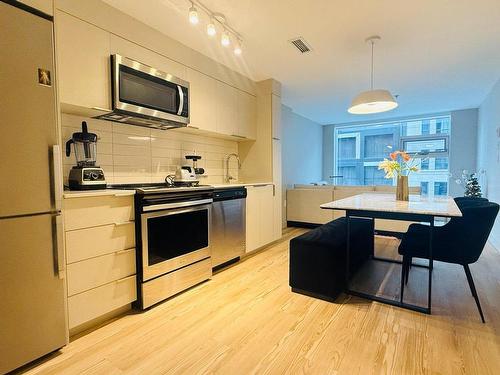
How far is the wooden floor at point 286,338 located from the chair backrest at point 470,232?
1.52 ft

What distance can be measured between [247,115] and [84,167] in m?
2.30

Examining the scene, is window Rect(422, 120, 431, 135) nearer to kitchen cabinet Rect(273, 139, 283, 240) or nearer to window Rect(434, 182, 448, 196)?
window Rect(434, 182, 448, 196)

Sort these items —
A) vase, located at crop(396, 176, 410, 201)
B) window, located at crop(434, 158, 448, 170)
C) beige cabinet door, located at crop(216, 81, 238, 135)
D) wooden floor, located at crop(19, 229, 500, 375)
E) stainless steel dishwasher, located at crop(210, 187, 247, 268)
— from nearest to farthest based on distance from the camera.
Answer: wooden floor, located at crop(19, 229, 500, 375) < vase, located at crop(396, 176, 410, 201) < stainless steel dishwasher, located at crop(210, 187, 247, 268) < beige cabinet door, located at crop(216, 81, 238, 135) < window, located at crop(434, 158, 448, 170)

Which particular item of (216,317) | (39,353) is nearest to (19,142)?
(39,353)

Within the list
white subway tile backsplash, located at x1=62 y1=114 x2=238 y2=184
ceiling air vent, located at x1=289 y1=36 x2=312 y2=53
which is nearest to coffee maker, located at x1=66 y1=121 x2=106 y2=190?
white subway tile backsplash, located at x1=62 y1=114 x2=238 y2=184

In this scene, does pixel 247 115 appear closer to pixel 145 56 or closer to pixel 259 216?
pixel 259 216

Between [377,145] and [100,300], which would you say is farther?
[377,145]

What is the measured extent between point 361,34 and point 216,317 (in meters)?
2.86

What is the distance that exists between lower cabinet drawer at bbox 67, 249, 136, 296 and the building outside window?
5.29 metres

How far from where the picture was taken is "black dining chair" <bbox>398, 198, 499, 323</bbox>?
1906mm

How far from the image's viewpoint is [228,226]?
298 centimetres

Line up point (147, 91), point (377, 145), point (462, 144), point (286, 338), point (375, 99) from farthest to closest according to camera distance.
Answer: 1. point (377, 145)
2. point (462, 144)
3. point (375, 99)
4. point (147, 91)
5. point (286, 338)

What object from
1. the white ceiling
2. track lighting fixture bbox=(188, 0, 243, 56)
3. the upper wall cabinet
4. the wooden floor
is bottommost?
the wooden floor

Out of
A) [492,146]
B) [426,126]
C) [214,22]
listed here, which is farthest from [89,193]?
[426,126]
